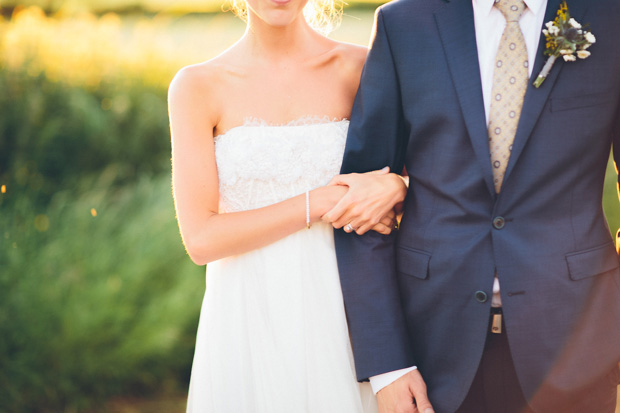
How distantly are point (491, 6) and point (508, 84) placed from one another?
241 mm

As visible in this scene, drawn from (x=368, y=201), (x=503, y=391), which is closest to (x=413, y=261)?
(x=368, y=201)

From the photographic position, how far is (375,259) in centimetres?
213

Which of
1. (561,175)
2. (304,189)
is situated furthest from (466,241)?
(304,189)

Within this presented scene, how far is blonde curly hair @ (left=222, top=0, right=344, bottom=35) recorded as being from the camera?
2.65 meters

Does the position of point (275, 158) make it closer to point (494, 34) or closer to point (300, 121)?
point (300, 121)

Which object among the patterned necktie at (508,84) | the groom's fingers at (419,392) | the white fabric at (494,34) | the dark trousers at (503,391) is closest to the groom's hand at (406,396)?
the groom's fingers at (419,392)

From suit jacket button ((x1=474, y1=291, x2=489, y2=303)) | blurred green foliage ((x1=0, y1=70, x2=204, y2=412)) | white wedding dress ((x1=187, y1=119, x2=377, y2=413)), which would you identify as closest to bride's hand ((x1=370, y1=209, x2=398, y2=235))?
white wedding dress ((x1=187, y1=119, x2=377, y2=413))

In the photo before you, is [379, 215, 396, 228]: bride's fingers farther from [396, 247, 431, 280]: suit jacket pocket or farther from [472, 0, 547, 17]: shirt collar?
[472, 0, 547, 17]: shirt collar

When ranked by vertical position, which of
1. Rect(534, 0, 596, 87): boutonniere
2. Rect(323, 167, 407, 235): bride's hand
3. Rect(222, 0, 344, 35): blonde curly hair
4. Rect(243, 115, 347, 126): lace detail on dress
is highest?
Rect(222, 0, 344, 35): blonde curly hair

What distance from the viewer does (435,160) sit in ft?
6.66

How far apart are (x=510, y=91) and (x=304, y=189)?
77cm

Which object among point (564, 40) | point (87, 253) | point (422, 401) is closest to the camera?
point (564, 40)

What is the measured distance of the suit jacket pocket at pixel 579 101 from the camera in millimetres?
1899

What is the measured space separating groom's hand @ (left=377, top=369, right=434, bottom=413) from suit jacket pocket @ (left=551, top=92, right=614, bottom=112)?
2.98 feet
